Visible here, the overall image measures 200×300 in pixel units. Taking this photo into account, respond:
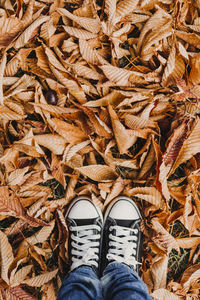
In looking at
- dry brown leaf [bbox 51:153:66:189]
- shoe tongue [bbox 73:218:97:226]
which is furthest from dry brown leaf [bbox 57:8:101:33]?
shoe tongue [bbox 73:218:97:226]

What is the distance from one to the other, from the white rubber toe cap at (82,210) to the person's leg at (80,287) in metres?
0.21

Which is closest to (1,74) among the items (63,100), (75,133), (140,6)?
(63,100)

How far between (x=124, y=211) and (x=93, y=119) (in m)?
0.40

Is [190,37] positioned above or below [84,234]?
above

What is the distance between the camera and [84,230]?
3.86 ft

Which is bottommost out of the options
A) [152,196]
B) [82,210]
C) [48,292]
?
[48,292]

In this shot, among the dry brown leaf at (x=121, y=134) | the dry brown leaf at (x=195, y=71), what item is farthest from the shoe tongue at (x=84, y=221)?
the dry brown leaf at (x=195, y=71)

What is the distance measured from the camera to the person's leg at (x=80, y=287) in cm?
85

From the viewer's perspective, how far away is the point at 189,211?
1.10 meters

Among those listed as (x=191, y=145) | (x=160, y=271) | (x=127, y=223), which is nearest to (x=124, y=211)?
(x=127, y=223)

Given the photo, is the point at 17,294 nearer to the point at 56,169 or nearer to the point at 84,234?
the point at 84,234

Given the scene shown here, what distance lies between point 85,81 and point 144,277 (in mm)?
833

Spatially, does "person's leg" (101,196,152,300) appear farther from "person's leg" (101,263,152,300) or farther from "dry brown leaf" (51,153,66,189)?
"dry brown leaf" (51,153,66,189)

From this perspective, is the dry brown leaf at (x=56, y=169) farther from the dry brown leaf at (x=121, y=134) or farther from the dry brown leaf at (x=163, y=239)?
the dry brown leaf at (x=163, y=239)
